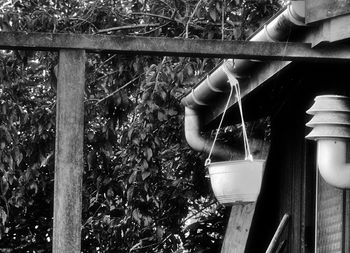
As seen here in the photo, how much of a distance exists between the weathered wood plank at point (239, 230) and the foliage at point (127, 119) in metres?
1.29

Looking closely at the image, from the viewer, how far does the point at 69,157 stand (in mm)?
4836

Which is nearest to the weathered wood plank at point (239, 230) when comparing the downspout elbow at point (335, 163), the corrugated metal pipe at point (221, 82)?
the corrugated metal pipe at point (221, 82)

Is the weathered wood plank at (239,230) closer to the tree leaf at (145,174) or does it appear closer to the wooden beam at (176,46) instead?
the tree leaf at (145,174)

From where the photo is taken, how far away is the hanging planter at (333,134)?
17.8 ft

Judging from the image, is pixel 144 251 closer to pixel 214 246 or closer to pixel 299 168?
pixel 214 246

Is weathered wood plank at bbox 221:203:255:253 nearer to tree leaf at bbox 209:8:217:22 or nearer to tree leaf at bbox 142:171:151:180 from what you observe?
tree leaf at bbox 142:171:151:180

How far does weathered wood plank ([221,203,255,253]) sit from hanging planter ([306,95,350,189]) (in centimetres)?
202

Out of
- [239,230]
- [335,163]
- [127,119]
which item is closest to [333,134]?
[335,163]

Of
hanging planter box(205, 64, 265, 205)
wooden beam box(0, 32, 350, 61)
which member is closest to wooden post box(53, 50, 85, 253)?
wooden beam box(0, 32, 350, 61)

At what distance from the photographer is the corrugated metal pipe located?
17.1 feet

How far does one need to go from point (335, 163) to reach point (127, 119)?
4.15 m

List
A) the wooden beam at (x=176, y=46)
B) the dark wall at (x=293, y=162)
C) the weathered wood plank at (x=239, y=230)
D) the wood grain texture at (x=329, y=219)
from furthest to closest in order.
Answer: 1. the weathered wood plank at (x=239, y=230)
2. the dark wall at (x=293, y=162)
3. the wood grain texture at (x=329, y=219)
4. the wooden beam at (x=176, y=46)

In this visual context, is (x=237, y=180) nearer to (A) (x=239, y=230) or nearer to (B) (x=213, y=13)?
(A) (x=239, y=230)

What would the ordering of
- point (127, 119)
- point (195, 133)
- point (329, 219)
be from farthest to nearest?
point (127, 119)
point (195, 133)
point (329, 219)
